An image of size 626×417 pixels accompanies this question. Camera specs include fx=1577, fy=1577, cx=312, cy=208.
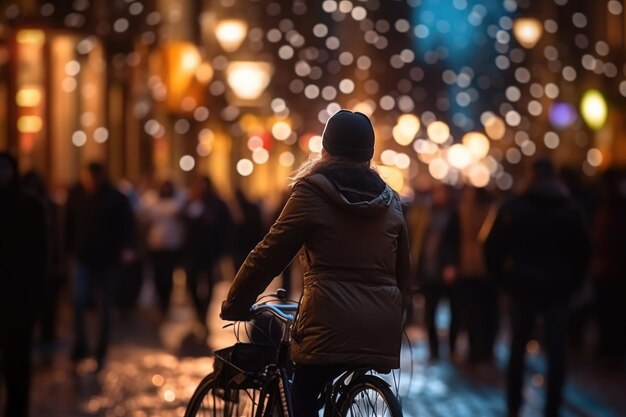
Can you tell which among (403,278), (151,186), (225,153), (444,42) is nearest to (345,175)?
(403,278)

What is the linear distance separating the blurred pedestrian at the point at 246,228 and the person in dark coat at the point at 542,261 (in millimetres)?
9456

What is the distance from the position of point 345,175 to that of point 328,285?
46 cm

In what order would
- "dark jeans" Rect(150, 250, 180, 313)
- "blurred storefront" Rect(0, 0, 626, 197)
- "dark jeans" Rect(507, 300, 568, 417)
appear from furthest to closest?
1. "blurred storefront" Rect(0, 0, 626, 197)
2. "dark jeans" Rect(150, 250, 180, 313)
3. "dark jeans" Rect(507, 300, 568, 417)

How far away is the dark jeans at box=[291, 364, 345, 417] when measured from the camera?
6367 mm

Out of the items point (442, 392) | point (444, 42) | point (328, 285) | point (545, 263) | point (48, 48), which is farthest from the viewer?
point (444, 42)

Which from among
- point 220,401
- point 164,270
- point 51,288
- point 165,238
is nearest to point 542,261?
point 220,401

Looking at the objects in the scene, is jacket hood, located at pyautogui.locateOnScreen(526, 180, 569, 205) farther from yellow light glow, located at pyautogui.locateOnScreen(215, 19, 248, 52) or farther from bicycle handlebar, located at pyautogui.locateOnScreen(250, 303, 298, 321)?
yellow light glow, located at pyautogui.locateOnScreen(215, 19, 248, 52)

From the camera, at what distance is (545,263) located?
1135 centimetres

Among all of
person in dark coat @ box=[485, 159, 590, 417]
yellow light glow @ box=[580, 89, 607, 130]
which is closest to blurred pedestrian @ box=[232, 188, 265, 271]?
yellow light glow @ box=[580, 89, 607, 130]

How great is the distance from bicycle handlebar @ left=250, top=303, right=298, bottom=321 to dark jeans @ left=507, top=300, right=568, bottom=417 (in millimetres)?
4735

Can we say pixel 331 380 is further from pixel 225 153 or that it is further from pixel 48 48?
pixel 225 153

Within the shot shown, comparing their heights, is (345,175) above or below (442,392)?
above

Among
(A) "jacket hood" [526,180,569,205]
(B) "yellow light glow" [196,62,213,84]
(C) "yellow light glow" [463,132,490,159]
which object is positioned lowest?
(C) "yellow light glow" [463,132,490,159]

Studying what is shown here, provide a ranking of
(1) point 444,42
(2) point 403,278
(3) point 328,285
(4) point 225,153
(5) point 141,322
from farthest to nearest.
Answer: (1) point 444,42 < (4) point 225,153 < (5) point 141,322 < (2) point 403,278 < (3) point 328,285
